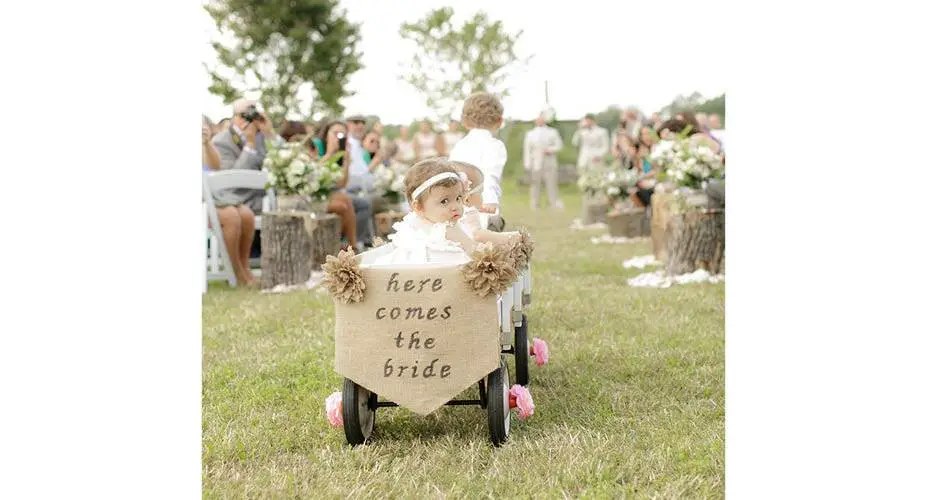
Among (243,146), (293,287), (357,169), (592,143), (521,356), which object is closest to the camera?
(521,356)

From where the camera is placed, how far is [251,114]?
859cm

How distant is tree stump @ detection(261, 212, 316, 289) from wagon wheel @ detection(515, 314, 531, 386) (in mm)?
3767

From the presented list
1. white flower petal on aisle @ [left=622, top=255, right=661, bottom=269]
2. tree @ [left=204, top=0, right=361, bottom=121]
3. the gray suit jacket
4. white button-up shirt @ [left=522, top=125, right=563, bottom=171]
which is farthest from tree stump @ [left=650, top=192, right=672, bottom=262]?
tree @ [left=204, top=0, right=361, bottom=121]

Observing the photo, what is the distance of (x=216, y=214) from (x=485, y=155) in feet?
11.4

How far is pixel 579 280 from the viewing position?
8070 millimetres

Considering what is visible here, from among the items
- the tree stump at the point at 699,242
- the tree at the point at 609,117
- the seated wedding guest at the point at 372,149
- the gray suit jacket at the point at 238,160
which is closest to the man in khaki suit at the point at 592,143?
the tree at the point at 609,117

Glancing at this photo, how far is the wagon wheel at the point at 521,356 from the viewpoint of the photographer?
4457 millimetres

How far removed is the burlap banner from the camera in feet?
11.3

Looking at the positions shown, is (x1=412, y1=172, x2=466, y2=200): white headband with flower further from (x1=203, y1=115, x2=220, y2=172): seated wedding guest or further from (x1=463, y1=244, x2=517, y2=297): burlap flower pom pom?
(x1=203, y1=115, x2=220, y2=172): seated wedding guest

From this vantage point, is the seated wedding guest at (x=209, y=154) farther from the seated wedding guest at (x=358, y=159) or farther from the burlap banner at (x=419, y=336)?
the burlap banner at (x=419, y=336)

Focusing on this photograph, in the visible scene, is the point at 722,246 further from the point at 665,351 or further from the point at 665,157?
the point at 665,351

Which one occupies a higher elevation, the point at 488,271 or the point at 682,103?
the point at 682,103

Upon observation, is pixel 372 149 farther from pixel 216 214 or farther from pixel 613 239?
pixel 216 214

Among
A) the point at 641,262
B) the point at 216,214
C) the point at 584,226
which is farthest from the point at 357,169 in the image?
the point at 584,226
